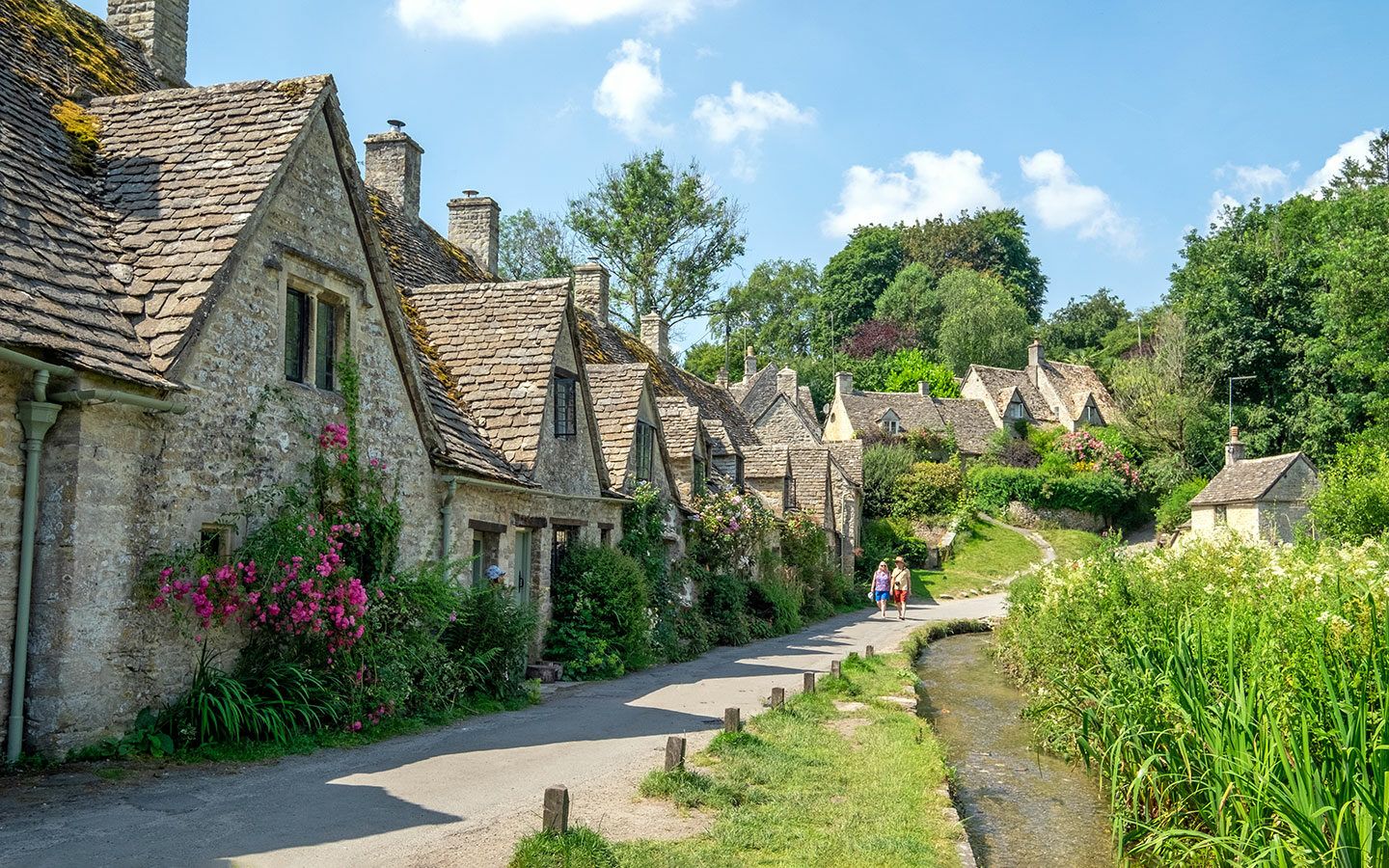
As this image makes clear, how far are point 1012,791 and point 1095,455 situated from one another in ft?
183

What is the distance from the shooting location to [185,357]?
1023 cm

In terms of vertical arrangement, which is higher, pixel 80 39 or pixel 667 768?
pixel 80 39

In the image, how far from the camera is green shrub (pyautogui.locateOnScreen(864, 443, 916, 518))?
56781mm

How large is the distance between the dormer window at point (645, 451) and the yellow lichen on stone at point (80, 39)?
1094 centimetres

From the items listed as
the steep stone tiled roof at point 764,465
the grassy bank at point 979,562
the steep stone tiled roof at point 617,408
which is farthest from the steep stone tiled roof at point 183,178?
the grassy bank at point 979,562

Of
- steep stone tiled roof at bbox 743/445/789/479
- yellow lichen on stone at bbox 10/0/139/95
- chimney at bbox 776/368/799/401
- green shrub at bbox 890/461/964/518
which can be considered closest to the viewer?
yellow lichen on stone at bbox 10/0/139/95

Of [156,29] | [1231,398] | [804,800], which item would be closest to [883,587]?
[156,29]

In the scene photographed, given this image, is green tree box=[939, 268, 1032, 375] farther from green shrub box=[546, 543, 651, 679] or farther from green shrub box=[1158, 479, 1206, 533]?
green shrub box=[546, 543, 651, 679]

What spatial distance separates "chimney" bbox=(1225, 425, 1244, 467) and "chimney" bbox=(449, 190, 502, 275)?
134 ft

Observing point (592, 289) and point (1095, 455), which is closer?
point (592, 289)

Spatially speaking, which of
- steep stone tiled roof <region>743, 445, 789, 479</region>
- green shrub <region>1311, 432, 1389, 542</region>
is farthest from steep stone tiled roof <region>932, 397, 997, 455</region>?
steep stone tiled roof <region>743, 445, 789, 479</region>

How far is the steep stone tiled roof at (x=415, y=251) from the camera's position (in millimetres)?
20094

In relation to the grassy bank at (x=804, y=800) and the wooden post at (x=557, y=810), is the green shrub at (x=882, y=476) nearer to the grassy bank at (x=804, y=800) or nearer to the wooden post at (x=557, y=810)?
the grassy bank at (x=804, y=800)

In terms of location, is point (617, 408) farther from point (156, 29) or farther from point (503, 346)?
point (156, 29)
